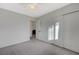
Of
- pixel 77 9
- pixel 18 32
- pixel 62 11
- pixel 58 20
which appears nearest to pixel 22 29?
pixel 18 32

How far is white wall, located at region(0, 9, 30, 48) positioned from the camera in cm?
375

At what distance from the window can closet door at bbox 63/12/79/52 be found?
691 millimetres

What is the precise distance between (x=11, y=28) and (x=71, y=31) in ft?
11.9

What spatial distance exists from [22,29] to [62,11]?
3382 mm

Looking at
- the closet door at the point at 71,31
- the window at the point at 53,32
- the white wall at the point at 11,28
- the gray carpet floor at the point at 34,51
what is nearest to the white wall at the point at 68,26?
the closet door at the point at 71,31

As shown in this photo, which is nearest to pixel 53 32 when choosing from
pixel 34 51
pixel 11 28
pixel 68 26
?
pixel 68 26

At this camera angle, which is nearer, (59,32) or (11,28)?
(59,32)

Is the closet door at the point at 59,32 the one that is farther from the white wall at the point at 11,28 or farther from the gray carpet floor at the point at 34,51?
the white wall at the point at 11,28

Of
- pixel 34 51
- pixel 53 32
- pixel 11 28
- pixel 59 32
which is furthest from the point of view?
pixel 53 32

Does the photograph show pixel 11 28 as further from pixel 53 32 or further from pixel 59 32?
pixel 59 32

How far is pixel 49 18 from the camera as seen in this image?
5.00m

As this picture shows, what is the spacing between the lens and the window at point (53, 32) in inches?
170

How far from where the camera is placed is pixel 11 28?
4.31m

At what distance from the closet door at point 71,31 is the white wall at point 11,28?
3.31 meters
